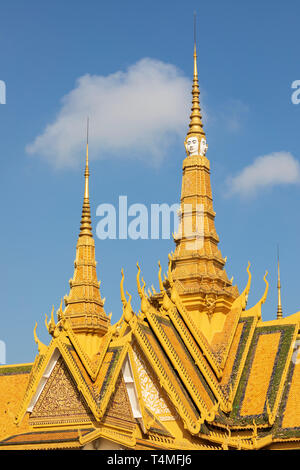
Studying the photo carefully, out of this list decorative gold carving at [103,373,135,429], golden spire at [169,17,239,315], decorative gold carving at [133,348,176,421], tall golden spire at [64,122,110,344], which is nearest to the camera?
decorative gold carving at [103,373,135,429]

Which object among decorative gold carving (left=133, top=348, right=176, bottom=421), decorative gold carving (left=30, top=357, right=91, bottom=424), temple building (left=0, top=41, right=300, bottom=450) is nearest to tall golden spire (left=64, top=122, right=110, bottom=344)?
temple building (left=0, top=41, right=300, bottom=450)

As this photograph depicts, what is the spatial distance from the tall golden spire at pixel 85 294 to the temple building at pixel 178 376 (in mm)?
10437

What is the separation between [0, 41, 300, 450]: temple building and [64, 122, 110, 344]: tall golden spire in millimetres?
10437

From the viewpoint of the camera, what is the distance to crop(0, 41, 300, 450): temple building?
31156 millimetres

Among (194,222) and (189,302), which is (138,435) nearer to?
(189,302)

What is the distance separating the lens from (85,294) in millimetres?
50844

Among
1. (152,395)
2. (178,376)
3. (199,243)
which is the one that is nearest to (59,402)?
(152,395)

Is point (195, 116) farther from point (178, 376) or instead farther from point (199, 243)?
point (178, 376)

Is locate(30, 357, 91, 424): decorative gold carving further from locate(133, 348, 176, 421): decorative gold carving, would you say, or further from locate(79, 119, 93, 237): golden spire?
locate(79, 119, 93, 237): golden spire

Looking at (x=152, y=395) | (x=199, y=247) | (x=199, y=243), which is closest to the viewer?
(x=152, y=395)

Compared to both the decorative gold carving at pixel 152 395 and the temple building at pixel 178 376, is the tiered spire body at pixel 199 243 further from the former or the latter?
the decorative gold carving at pixel 152 395

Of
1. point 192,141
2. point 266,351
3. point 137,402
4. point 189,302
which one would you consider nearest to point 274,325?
point 266,351

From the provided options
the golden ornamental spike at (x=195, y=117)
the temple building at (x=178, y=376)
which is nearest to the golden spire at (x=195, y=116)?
the golden ornamental spike at (x=195, y=117)

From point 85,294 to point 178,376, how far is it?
17917 millimetres
